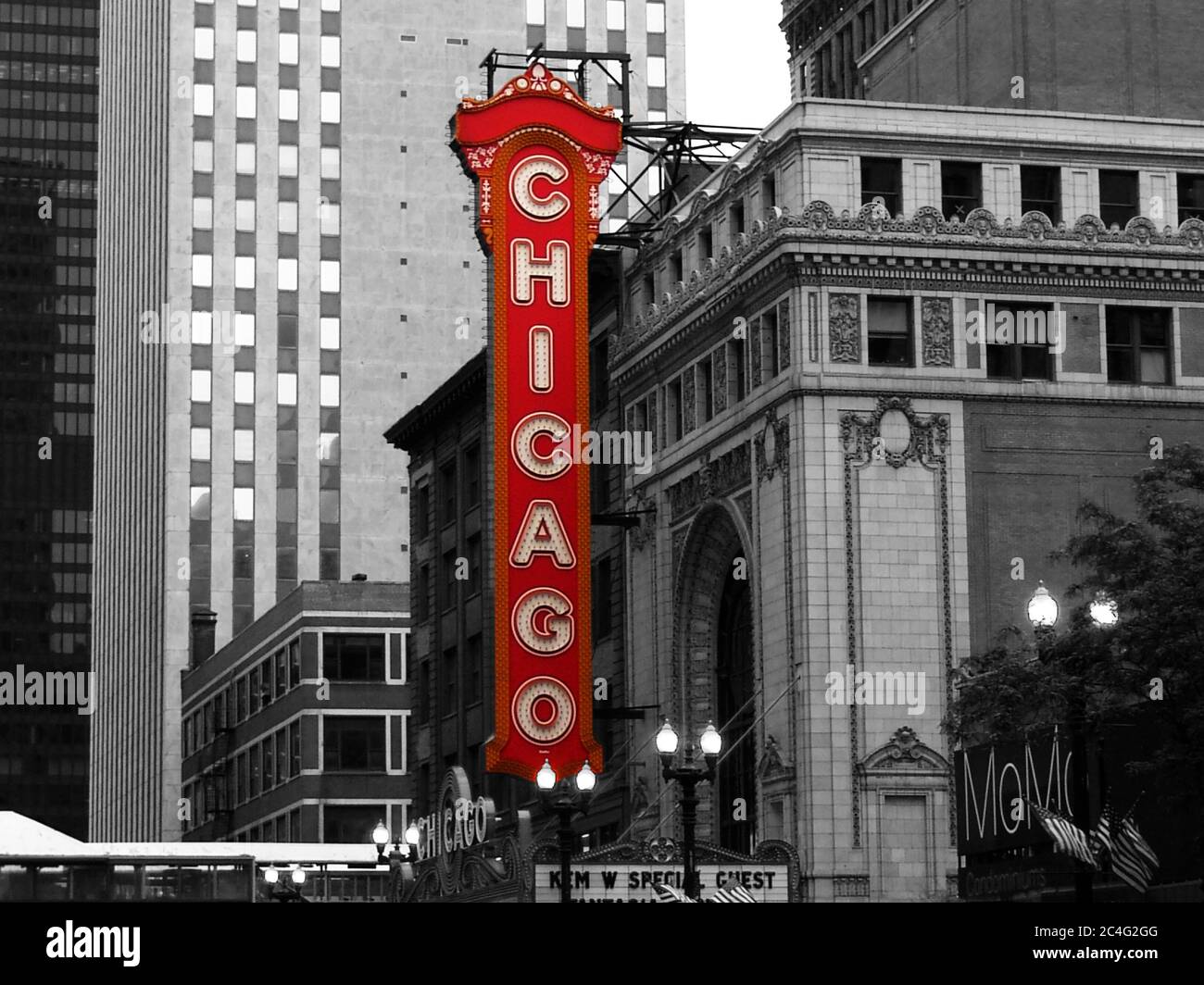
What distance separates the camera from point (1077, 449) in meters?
58.6

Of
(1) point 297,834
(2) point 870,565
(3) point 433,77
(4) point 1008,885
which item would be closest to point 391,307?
(3) point 433,77

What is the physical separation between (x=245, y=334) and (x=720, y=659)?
295 ft

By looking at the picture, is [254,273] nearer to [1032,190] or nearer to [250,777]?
[250,777]

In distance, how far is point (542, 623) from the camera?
63.6 meters

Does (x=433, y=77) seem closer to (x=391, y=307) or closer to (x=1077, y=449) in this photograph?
(x=391, y=307)

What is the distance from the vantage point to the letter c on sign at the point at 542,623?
63469 millimetres

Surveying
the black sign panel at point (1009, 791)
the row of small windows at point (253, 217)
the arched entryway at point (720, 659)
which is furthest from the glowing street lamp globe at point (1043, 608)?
the row of small windows at point (253, 217)

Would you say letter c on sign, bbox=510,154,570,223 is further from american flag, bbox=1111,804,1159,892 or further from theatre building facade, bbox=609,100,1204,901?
american flag, bbox=1111,804,1159,892

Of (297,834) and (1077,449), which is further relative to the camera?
(297,834)

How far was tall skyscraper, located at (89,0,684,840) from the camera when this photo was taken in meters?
147

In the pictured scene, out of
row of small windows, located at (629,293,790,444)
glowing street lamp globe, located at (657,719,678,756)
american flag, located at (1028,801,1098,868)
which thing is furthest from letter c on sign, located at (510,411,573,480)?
american flag, located at (1028,801,1098,868)

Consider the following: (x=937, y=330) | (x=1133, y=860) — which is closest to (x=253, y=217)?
(x=937, y=330)

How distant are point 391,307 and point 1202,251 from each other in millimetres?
96286

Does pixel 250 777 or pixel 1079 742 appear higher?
pixel 250 777
